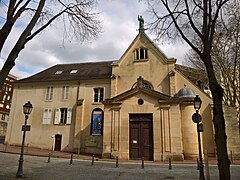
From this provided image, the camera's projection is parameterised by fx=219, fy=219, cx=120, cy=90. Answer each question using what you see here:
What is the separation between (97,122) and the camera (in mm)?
24344

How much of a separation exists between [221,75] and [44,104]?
2069 cm

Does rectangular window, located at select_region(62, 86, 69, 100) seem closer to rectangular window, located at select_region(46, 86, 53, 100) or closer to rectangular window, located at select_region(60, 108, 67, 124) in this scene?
rectangular window, located at select_region(60, 108, 67, 124)

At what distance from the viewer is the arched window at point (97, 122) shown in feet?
79.0

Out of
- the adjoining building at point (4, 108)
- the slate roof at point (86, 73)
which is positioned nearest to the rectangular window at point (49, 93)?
the slate roof at point (86, 73)

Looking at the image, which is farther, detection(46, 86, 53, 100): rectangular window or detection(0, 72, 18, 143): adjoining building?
detection(0, 72, 18, 143): adjoining building

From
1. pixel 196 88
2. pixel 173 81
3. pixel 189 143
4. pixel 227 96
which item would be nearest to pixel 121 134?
pixel 189 143

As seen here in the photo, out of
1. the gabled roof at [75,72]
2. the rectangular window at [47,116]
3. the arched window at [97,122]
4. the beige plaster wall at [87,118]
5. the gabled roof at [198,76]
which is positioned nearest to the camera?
the beige plaster wall at [87,118]

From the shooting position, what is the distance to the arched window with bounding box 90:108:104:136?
79.0 ft

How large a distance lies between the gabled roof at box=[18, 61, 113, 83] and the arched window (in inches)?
165

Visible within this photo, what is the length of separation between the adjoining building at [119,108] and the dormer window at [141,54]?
158mm

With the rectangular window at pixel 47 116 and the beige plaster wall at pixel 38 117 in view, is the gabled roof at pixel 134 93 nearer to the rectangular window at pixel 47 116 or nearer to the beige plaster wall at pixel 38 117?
the beige plaster wall at pixel 38 117

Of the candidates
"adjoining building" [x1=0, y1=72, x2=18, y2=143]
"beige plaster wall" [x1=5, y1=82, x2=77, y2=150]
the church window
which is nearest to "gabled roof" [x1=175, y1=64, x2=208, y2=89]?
the church window

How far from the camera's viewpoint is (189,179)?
9914mm

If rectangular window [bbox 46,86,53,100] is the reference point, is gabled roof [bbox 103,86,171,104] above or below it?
below
